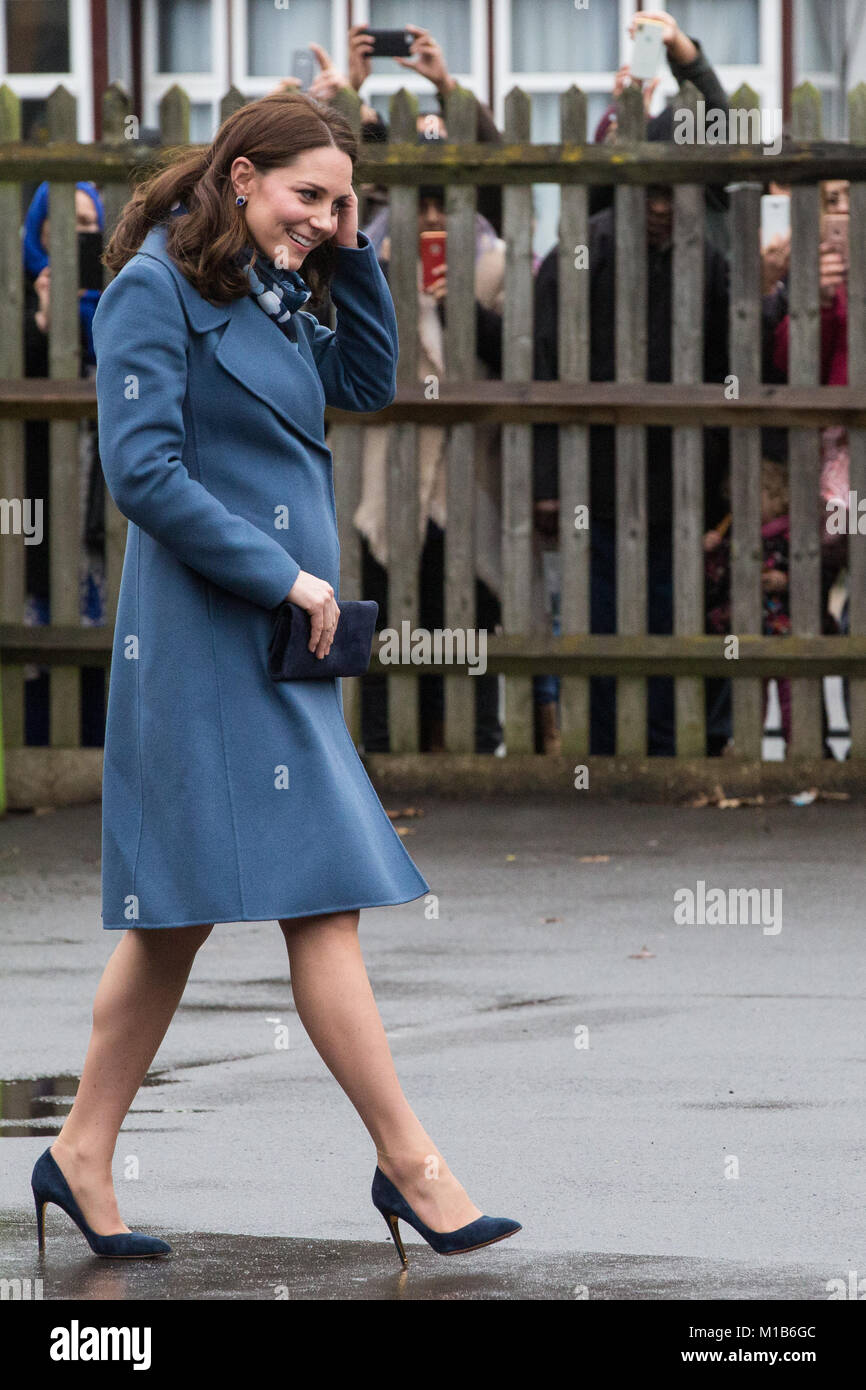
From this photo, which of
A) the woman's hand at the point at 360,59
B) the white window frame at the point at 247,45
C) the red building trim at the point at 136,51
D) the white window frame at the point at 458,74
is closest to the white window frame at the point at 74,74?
the red building trim at the point at 136,51

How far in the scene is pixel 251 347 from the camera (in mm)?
3910

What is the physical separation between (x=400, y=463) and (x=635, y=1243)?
221 inches

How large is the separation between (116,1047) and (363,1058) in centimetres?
42

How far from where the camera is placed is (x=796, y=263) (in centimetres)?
897

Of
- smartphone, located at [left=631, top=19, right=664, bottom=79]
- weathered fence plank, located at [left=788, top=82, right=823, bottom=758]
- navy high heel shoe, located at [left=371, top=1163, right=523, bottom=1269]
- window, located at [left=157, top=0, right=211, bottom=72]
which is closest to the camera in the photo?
navy high heel shoe, located at [left=371, top=1163, right=523, bottom=1269]

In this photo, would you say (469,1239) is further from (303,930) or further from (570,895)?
(570,895)

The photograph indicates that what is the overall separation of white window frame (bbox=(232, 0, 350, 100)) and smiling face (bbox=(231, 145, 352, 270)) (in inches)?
455

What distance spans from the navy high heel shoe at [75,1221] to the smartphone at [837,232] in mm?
6088

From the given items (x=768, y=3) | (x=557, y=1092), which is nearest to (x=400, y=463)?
(x=557, y=1092)

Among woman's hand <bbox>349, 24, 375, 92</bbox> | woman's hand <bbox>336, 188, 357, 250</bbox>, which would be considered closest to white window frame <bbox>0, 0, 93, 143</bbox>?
woman's hand <bbox>349, 24, 375, 92</bbox>

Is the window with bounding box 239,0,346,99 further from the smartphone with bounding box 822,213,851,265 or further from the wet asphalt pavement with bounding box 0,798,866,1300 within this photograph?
the wet asphalt pavement with bounding box 0,798,866,1300

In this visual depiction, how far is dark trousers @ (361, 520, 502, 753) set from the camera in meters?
9.22

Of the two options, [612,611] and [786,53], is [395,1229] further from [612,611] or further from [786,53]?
[786,53]

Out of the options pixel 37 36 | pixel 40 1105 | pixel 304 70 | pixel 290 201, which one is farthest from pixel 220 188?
pixel 37 36
